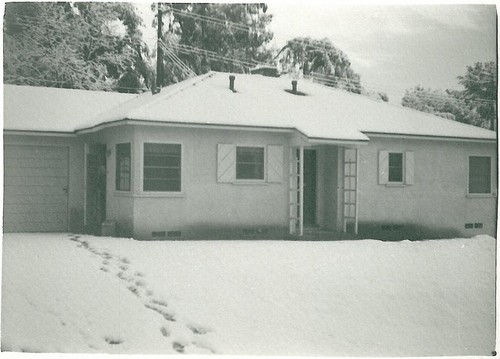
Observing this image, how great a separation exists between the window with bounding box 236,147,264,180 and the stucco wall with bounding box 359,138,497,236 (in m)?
2.02

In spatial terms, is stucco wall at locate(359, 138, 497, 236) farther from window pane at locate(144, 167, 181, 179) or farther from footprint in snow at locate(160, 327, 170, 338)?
footprint in snow at locate(160, 327, 170, 338)

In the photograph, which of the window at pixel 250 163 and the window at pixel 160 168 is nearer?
the window at pixel 160 168

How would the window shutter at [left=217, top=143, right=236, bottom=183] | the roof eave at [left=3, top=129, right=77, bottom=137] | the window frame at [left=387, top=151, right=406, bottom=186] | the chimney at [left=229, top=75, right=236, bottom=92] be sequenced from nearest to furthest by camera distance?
the roof eave at [left=3, top=129, right=77, bottom=137] → the chimney at [left=229, top=75, right=236, bottom=92] → the window shutter at [left=217, top=143, right=236, bottom=183] → the window frame at [left=387, top=151, right=406, bottom=186]

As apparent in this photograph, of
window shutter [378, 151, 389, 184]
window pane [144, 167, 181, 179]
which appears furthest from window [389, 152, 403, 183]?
window pane [144, 167, 181, 179]

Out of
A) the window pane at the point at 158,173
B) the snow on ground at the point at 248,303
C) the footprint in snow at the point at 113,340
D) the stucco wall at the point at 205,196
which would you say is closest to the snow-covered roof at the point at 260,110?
the stucco wall at the point at 205,196

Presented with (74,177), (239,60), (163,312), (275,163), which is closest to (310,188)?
(275,163)

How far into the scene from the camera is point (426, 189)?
1236 cm

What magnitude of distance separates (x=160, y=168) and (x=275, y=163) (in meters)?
2.16

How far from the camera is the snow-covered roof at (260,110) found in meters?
11.8

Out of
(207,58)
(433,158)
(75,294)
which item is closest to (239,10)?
(207,58)

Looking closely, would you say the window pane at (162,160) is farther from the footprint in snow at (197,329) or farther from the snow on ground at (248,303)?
the footprint in snow at (197,329)

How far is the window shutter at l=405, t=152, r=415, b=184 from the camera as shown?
1313 cm

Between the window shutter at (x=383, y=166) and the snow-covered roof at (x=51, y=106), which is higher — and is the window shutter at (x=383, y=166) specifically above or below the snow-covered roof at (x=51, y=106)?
below

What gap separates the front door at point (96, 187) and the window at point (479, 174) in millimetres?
6663
